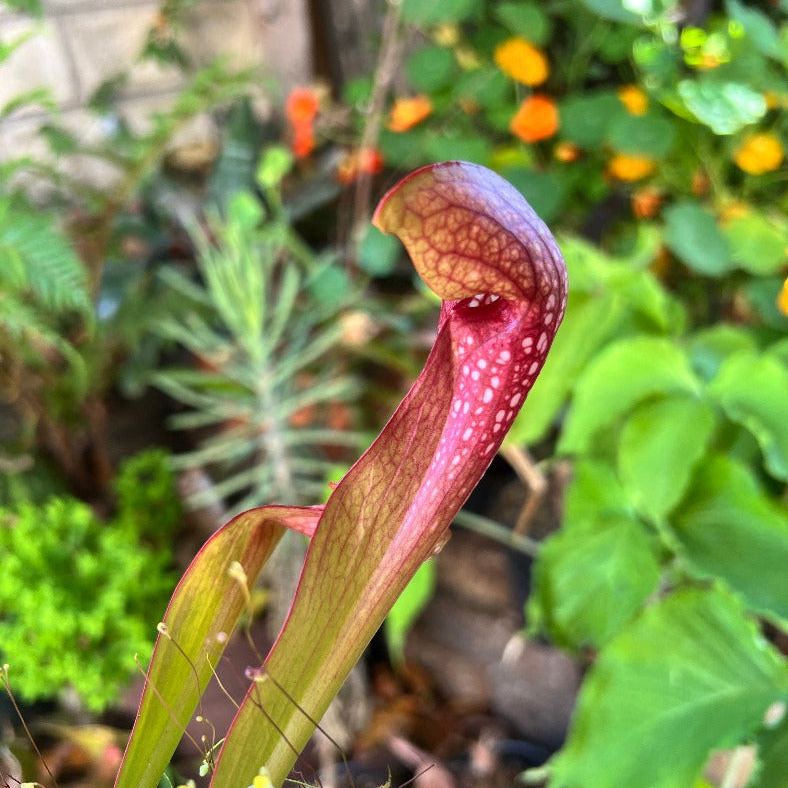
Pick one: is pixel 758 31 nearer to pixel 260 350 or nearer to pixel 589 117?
pixel 589 117

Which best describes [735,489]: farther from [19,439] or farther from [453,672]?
[19,439]

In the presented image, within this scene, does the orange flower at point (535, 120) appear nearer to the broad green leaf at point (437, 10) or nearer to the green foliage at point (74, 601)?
the broad green leaf at point (437, 10)

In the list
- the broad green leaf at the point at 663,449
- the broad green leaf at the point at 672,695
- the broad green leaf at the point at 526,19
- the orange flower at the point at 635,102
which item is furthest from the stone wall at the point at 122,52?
the broad green leaf at the point at 672,695

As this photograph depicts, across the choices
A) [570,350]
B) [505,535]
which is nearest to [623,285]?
[570,350]

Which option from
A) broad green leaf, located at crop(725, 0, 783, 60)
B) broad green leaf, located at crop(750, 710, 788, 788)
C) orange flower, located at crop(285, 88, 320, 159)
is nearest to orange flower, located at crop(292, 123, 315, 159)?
orange flower, located at crop(285, 88, 320, 159)

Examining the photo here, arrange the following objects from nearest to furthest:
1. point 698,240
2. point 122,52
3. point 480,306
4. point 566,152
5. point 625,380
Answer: point 480,306 < point 625,380 < point 698,240 < point 566,152 < point 122,52

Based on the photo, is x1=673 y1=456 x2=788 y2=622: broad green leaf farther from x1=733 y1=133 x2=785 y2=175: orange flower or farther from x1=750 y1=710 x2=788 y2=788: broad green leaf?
x1=733 y1=133 x2=785 y2=175: orange flower
